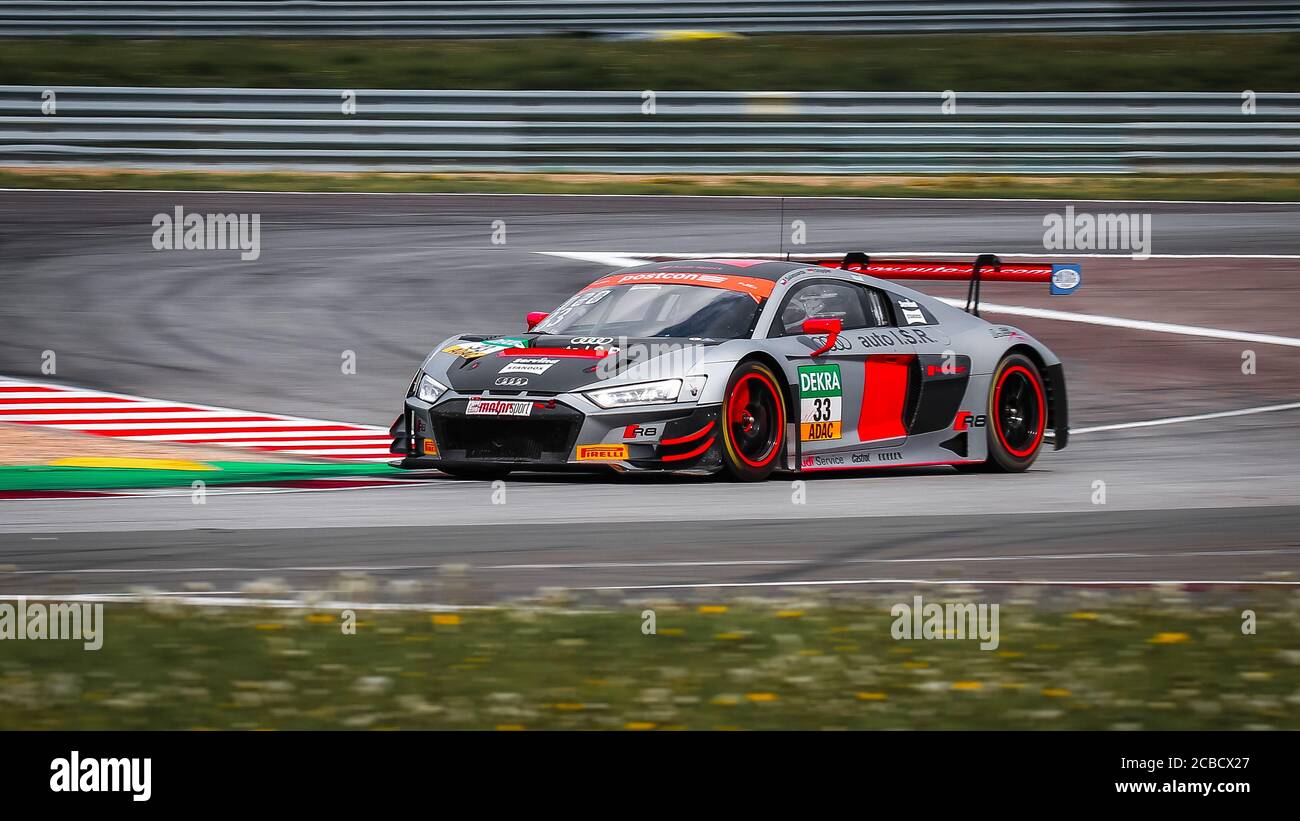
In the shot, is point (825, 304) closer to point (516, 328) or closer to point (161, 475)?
point (161, 475)

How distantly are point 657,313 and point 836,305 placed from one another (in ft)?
3.81

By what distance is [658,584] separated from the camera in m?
7.48

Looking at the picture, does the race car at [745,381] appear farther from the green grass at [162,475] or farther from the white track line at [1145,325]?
the white track line at [1145,325]

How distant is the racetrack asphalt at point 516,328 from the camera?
26.3 feet

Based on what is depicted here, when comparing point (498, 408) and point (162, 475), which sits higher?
point (498, 408)

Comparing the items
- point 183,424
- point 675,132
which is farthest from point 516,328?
point 675,132

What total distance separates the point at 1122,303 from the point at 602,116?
825 cm

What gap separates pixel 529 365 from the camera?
35.3 feet

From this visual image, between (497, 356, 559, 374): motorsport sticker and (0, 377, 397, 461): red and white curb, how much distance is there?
4.79ft

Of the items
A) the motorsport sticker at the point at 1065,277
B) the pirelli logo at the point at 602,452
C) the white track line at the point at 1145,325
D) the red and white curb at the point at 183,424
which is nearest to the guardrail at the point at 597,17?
the white track line at the point at 1145,325
